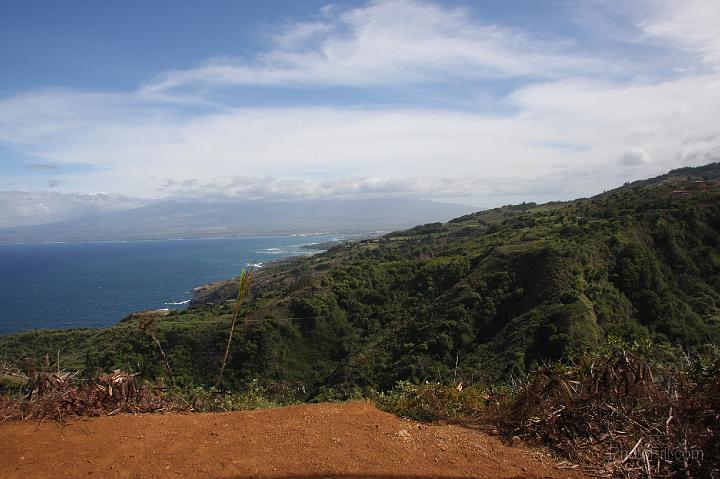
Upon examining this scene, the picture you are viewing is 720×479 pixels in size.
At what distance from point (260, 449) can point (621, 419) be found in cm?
408

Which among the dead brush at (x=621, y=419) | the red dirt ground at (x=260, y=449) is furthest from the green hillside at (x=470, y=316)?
the red dirt ground at (x=260, y=449)

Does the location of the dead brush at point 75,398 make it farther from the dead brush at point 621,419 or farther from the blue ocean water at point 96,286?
the blue ocean water at point 96,286

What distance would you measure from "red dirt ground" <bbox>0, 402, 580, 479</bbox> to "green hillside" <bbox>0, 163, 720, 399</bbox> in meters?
17.3

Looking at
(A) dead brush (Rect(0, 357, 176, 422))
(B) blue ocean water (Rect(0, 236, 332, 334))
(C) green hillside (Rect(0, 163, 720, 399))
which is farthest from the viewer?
(B) blue ocean water (Rect(0, 236, 332, 334))

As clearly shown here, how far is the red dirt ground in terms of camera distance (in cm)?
440

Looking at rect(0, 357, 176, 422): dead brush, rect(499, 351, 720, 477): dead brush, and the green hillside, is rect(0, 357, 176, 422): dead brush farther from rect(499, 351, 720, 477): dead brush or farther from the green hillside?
the green hillside

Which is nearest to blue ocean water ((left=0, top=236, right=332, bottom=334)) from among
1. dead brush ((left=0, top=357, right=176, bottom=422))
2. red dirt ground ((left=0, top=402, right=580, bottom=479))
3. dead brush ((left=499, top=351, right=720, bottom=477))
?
dead brush ((left=0, top=357, right=176, bottom=422))

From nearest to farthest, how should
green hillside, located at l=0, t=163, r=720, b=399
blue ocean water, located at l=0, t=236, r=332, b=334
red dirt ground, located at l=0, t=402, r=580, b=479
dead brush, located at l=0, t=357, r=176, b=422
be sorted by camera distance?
red dirt ground, located at l=0, t=402, r=580, b=479 → dead brush, located at l=0, t=357, r=176, b=422 → green hillside, located at l=0, t=163, r=720, b=399 → blue ocean water, located at l=0, t=236, r=332, b=334

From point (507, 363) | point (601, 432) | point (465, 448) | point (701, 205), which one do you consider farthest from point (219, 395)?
point (701, 205)

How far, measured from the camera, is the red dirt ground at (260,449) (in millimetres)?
4398

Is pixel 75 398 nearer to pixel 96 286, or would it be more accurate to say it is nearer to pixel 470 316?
pixel 470 316

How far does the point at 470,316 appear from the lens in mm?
30219

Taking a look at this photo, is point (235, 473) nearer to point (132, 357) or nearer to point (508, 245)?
point (132, 357)

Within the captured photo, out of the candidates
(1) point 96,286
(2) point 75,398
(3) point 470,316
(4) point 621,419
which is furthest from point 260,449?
(1) point 96,286
